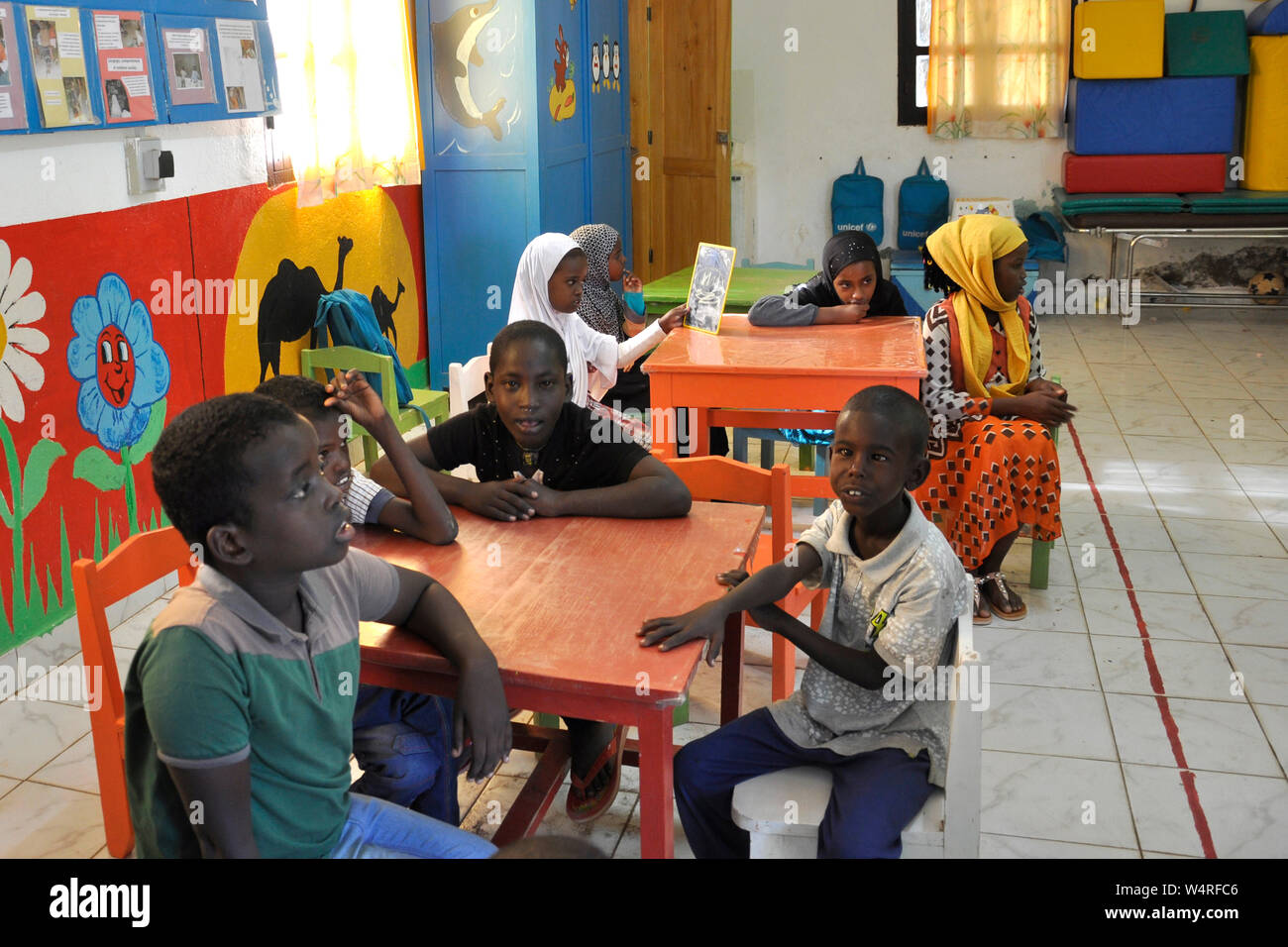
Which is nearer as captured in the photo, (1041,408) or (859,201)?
(1041,408)

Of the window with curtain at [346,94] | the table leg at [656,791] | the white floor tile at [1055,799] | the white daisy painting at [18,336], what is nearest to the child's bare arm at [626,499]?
the table leg at [656,791]

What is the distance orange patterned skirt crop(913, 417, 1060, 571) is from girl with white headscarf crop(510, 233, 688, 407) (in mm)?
1067

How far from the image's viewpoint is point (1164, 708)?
9.88 ft

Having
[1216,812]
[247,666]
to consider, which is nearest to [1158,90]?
[1216,812]

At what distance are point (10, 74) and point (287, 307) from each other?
160cm

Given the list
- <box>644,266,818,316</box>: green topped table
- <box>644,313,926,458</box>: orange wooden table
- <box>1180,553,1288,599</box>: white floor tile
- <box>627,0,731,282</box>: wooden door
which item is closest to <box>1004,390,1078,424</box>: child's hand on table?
<box>644,313,926,458</box>: orange wooden table

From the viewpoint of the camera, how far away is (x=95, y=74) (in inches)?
133

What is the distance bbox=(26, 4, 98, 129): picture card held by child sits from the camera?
316 centimetres

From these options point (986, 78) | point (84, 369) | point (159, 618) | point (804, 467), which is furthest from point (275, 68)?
point (986, 78)

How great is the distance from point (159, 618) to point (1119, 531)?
3.71 meters

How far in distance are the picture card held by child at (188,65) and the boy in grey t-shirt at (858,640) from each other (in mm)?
2802

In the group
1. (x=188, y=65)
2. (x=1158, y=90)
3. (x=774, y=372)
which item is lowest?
(x=774, y=372)

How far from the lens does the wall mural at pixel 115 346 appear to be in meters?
3.24

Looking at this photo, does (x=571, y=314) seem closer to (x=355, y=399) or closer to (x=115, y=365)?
(x=115, y=365)
